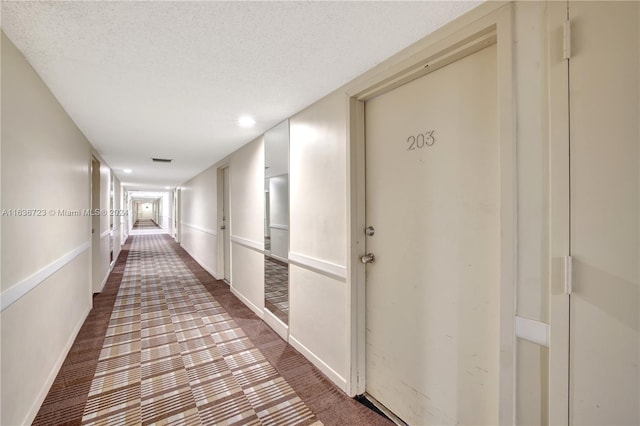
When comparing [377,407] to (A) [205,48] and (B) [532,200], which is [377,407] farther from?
(A) [205,48]

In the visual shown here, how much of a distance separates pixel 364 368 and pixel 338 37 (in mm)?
2179

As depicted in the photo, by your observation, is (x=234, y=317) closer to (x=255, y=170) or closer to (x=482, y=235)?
(x=255, y=170)

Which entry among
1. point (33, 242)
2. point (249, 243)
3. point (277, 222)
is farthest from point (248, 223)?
point (33, 242)

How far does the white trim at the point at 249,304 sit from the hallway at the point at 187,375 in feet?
0.24

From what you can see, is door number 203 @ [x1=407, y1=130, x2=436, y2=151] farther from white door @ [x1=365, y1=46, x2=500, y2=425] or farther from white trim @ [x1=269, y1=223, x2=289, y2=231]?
white trim @ [x1=269, y1=223, x2=289, y2=231]

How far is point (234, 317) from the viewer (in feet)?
11.5

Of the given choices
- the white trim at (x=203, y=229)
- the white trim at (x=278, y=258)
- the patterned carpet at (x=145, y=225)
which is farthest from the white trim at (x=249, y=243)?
the patterned carpet at (x=145, y=225)

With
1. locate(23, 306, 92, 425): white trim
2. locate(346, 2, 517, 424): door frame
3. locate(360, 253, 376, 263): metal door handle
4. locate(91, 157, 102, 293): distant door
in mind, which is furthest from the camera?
locate(91, 157, 102, 293): distant door

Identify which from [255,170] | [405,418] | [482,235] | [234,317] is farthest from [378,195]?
[234,317]

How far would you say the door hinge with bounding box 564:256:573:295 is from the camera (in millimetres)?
971

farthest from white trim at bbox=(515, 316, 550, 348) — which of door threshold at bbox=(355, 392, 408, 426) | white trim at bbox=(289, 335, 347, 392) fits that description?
white trim at bbox=(289, 335, 347, 392)

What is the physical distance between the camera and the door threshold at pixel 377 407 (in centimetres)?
177

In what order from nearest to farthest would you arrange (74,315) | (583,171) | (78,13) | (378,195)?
(583,171)
(78,13)
(378,195)
(74,315)

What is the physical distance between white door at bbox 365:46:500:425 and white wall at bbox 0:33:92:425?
2.08m
